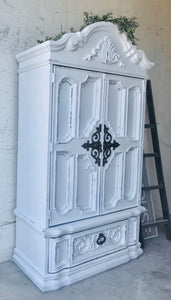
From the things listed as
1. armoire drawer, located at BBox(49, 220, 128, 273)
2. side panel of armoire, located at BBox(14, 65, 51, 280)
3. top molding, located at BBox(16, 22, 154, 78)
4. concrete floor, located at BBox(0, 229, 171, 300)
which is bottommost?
concrete floor, located at BBox(0, 229, 171, 300)

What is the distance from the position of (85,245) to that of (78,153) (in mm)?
827

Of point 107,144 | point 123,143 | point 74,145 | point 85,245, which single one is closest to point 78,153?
point 74,145

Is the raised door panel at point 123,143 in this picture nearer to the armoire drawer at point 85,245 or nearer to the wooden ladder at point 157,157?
the armoire drawer at point 85,245

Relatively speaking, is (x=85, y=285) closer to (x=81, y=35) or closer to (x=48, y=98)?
(x=48, y=98)

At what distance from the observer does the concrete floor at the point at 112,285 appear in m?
2.16

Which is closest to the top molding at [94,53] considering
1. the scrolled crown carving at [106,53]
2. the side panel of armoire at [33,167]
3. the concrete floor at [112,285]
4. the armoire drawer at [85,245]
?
the scrolled crown carving at [106,53]

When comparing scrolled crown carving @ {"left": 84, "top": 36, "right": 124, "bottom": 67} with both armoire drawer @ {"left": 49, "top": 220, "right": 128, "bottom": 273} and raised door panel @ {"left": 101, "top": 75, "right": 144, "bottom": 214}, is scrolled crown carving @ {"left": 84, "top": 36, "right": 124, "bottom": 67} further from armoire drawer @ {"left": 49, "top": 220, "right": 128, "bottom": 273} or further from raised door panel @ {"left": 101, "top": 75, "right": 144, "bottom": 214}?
armoire drawer @ {"left": 49, "top": 220, "right": 128, "bottom": 273}

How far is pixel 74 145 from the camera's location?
2312 millimetres

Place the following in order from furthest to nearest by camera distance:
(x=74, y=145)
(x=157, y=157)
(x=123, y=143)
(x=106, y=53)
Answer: (x=157, y=157) < (x=123, y=143) < (x=106, y=53) < (x=74, y=145)

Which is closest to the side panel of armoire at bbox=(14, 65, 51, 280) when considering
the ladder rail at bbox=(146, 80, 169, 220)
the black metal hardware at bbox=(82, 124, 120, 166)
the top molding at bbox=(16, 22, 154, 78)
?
the top molding at bbox=(16, 22, 154, 78)

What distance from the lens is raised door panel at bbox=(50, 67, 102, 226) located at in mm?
2211

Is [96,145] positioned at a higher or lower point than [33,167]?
higher

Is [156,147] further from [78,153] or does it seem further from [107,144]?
[78,153]

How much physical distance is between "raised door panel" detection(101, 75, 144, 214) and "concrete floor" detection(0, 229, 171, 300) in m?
0.57
